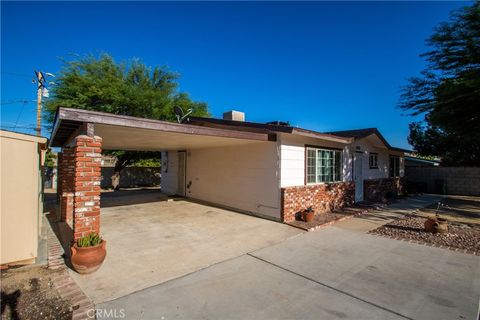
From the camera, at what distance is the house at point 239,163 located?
409 cm

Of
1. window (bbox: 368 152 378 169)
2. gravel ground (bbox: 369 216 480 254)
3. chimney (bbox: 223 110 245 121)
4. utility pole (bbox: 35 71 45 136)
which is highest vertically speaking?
utility pole (bbox: 35 71 45 136)

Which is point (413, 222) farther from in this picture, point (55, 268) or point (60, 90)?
point (60, 90)

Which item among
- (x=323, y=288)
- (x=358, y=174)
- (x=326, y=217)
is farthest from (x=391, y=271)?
(x=358, y=174)

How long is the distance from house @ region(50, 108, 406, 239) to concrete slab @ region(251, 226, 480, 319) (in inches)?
89.6

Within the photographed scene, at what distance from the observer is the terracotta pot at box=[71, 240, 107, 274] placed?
3.76 metres

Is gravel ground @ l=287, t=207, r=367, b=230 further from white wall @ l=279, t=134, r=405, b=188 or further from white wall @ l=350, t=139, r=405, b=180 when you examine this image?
white wall @ l=350, t=139, r=405, b=180

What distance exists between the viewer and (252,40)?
11844 mm

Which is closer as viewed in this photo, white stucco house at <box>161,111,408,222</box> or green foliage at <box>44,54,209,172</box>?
white stucco house at <box>161,111,408,222</box>

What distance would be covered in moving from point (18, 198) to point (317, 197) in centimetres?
777

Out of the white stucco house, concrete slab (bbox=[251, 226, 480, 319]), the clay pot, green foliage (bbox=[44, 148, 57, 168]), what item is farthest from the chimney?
green foliage (bbox=[44, 148, 57, 168])

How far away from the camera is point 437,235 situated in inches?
243

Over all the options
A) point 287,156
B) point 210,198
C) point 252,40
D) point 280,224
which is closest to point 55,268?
point 280,224

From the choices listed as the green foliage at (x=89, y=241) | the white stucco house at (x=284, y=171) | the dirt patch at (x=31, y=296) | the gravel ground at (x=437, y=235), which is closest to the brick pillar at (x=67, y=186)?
the dirt patch at (x=31, y=296)

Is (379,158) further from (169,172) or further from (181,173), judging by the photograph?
(169,172)
